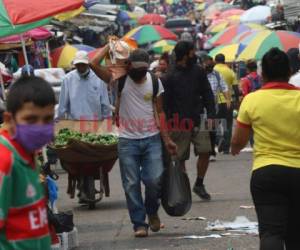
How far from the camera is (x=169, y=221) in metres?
10.5

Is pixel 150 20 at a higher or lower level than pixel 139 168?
lower

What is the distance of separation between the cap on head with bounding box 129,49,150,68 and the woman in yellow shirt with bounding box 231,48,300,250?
9.14ft

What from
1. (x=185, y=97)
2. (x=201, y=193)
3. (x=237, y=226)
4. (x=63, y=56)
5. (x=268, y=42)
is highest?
(x=185, y=97)

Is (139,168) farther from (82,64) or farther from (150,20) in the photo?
(150,20)

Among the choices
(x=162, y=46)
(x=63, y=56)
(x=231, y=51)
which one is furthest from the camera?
(x=162, y=46)

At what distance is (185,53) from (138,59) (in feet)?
5.42

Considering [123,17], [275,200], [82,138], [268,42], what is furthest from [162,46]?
[275,200]

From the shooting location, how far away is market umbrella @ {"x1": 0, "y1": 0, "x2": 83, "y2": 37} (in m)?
8.39

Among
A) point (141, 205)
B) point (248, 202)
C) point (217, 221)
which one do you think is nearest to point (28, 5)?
point (141, 205)

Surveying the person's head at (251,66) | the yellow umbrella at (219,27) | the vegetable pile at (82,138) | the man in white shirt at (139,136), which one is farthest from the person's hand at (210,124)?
the yellow umbrella at (219,27)

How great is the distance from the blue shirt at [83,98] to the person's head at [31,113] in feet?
23.6

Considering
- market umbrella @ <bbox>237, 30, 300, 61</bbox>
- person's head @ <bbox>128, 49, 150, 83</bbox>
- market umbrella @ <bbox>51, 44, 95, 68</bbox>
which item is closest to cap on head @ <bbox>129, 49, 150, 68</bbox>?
person's head @ <bbox>128, 49, 150, 83</bbox>

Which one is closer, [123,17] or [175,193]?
[175,193]

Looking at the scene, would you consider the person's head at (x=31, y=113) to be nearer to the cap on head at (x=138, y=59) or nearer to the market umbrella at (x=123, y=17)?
the cap on head at (x=138, y=59)
